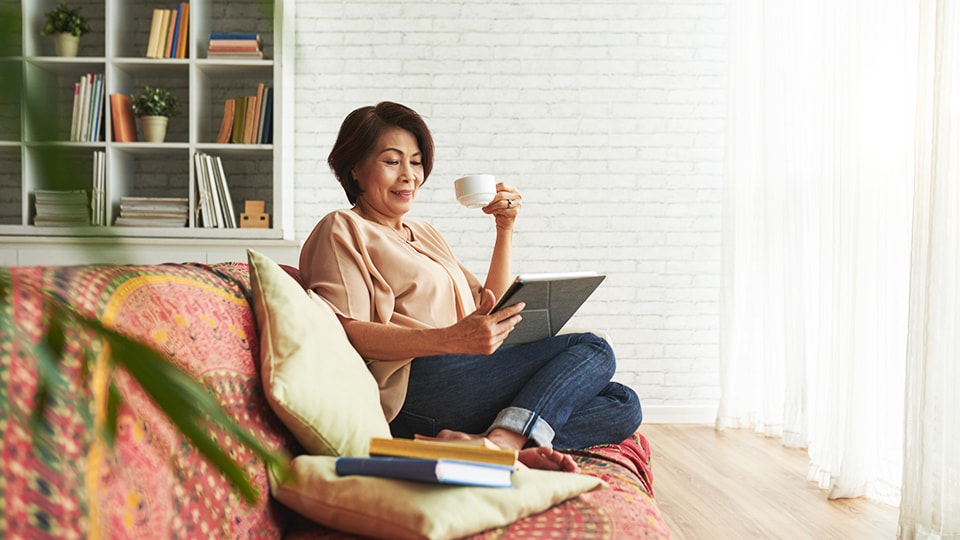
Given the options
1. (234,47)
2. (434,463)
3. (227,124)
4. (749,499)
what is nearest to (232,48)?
(234,47)

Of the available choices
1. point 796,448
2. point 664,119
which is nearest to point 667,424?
point 796,448

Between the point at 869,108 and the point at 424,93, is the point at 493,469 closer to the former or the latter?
the point at 869,108

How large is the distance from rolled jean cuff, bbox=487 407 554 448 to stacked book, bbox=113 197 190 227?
8.96 ft

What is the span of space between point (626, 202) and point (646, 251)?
293 millimetres

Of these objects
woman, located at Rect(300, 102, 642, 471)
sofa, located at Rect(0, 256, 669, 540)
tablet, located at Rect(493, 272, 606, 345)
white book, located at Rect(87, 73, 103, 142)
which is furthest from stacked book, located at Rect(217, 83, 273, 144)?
sofa, located at Rect(0, 256, 669, 540)

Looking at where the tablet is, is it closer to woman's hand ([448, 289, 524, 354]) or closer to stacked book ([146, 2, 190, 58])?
woman's hand ([448, 289, 524, 354])

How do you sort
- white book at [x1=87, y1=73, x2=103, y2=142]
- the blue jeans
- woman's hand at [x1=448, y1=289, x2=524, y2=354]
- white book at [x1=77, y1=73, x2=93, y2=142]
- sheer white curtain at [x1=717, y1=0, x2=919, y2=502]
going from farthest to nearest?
white book at [x1=87, y1=73, x2=103, y2=142], white book at [x1=77, y1=73, x2=93, y2=142], sheer white curtain at [x1=717, y1=0, x2=919, y2=502], the blue jeans, woman's hand at [x1=448, y1=289, x2=524, y2=354]

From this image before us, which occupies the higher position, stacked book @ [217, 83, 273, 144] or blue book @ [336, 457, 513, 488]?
stacked book @ [217, 83, 273, 144]

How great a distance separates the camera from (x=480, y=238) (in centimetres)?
461

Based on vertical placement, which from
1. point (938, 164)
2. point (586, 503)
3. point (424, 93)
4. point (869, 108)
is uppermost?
point (424, 93)

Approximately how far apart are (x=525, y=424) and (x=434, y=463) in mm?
641

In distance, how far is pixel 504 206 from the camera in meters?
2.51

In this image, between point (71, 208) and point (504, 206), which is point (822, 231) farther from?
point (71, 208)

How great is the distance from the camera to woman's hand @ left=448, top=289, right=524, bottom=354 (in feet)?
5.98
